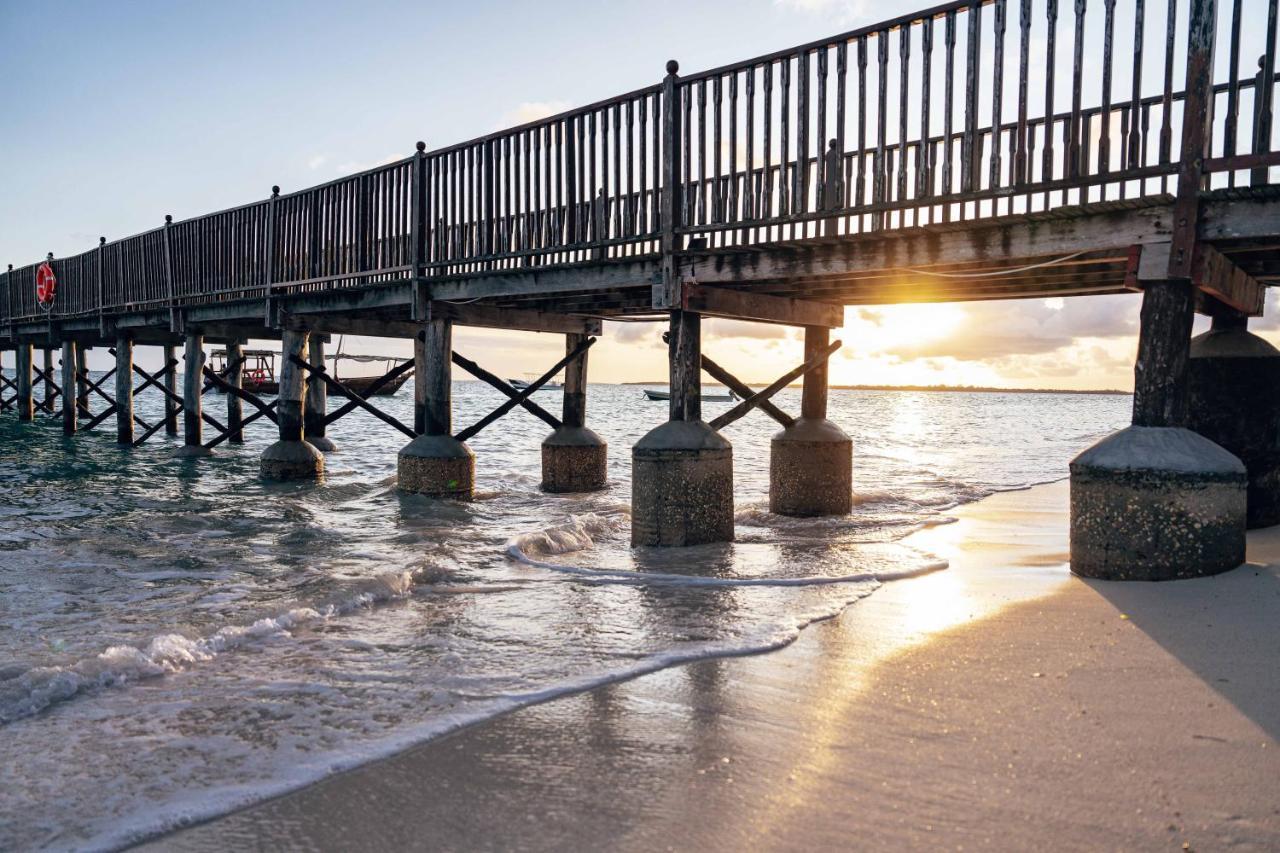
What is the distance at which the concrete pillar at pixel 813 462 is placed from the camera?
11.3m

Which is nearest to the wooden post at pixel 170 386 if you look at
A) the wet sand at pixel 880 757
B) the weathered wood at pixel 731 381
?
the weathered wood at pixel 731 381

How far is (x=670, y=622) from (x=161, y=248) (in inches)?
749

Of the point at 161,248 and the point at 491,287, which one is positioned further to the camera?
the point at 161,248

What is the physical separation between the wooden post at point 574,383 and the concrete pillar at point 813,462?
4560mm

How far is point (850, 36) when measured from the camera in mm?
8055

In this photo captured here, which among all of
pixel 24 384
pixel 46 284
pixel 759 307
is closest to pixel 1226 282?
pixel 759 307

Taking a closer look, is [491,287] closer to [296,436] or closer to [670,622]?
[296,436]

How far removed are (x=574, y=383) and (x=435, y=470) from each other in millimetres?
3109

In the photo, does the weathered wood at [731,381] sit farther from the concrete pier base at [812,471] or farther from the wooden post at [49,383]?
the wooden post at [49,383]

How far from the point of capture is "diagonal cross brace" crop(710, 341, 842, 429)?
10.7 m

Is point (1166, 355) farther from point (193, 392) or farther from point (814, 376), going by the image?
point (193, 392)

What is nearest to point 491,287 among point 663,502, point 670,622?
point 663,502

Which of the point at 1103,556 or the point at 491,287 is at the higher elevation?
the point at 491,287

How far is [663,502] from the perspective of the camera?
351 inches
